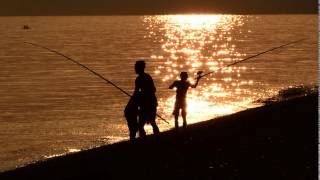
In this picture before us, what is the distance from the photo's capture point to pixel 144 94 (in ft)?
44.1

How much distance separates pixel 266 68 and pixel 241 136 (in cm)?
→ 5552

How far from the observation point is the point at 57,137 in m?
28.0

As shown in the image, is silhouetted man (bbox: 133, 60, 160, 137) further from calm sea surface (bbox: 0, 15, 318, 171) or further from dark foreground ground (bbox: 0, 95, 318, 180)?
calm sea surface (bbox: 0, 15, 318, 171)

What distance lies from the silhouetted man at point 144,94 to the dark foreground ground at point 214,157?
34.1 inches

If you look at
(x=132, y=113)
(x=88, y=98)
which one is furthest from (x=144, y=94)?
(x=88, y=98)

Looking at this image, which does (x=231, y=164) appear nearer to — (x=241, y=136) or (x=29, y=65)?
(x=241, y=136)

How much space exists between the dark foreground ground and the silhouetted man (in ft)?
2.84

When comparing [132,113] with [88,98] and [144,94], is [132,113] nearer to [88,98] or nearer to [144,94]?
[144,94]

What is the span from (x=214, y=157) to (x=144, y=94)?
194 cm

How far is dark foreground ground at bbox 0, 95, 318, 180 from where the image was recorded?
11.9 m

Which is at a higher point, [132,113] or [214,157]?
[132,113]

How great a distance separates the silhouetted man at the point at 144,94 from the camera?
1326 centimetres

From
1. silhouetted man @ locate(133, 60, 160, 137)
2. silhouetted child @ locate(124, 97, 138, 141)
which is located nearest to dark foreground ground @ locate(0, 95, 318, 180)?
silhouetted child @ locate(124, 97, 138, 141)

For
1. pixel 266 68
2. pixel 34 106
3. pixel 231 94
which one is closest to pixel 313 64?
pixel 266 68
